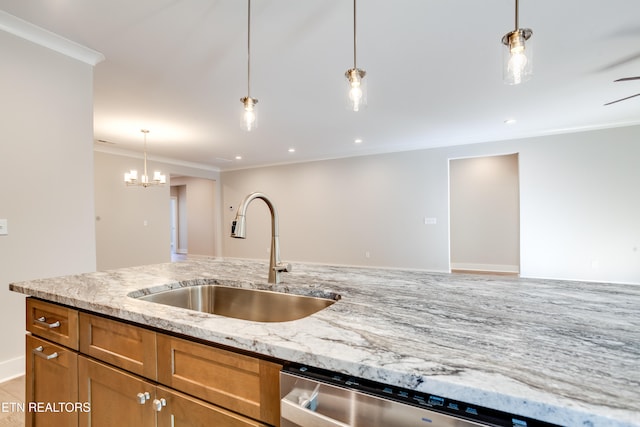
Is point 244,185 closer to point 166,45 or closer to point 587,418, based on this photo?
point 166,45

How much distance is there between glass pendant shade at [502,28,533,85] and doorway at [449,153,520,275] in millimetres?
5660

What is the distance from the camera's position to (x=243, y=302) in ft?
4.59

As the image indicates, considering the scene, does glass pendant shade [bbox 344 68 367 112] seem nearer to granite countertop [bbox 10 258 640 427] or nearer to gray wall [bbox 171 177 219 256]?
granite countertop [bbox 10 258 640 427]

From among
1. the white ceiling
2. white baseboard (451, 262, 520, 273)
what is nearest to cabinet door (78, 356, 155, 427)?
the white ceiling

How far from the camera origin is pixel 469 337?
0.73 metres

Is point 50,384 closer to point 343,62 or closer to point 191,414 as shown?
point 191,414

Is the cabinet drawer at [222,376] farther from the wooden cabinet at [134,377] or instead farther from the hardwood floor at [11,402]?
the hardwood floor at [11,402]

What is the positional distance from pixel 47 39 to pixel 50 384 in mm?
2442

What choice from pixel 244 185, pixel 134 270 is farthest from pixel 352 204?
pixel 134 270

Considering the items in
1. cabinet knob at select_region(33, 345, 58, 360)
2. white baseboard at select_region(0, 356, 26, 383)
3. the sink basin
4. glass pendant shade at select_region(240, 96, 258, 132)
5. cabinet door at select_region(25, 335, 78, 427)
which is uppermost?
glass pendant shade at select_region(240, 96, 258, 132)

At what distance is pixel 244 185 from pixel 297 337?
7557mm

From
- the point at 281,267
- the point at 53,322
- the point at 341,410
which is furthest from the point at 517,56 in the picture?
the point at 53,322

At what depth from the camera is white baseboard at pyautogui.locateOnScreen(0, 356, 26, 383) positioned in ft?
6.67

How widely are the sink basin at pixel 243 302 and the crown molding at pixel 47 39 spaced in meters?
2.30
